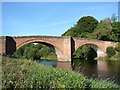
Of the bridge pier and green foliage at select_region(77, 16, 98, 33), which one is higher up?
green foliage at select_region(77, 16, 98, 33)

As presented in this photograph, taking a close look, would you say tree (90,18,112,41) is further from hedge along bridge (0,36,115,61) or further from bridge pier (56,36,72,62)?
bridge pier (56,36,72,62)

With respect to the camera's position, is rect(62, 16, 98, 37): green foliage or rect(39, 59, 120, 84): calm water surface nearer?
rect(39, 59, 120, 84): calm water surface

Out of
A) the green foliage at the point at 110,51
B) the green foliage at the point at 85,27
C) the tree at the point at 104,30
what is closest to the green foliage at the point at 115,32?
the tree at the point at 104,30

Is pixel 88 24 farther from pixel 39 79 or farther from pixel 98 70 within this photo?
pixel 39 79

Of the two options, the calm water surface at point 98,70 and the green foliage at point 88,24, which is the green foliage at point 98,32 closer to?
the green foliage at point 88,24

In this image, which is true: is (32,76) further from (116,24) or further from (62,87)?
(116,24)

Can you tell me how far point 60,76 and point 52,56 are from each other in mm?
54677

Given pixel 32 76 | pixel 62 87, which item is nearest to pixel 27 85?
pixel 32 76

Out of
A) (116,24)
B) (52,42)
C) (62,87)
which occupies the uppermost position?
(116,24)

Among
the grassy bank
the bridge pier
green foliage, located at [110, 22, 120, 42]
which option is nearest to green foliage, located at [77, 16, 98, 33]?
green foliage, located at [110, 22, 120, 42]

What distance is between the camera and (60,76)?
1080 centimetres

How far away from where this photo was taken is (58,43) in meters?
51.7

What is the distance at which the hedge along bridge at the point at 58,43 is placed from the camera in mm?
45369

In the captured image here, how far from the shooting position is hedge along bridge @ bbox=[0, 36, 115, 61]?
45369 mm
